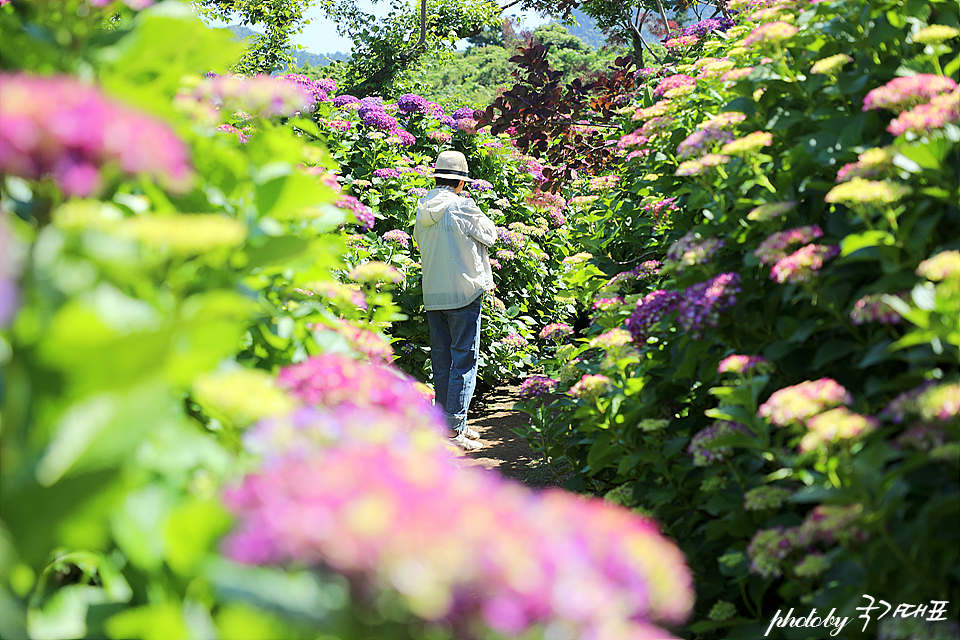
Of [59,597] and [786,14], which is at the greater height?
[786,14]

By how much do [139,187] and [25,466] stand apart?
0.80 meters

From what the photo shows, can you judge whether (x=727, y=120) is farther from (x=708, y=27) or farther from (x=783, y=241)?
(x=708, y=27)

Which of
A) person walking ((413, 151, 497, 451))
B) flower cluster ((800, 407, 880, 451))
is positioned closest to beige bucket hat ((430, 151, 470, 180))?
person walking ((413, 151, 497, 451))

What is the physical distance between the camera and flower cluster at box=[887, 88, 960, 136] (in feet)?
5.49

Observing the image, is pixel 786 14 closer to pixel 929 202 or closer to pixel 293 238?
pixel 929 202

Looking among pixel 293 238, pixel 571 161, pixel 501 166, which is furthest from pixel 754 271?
pixel 501 166

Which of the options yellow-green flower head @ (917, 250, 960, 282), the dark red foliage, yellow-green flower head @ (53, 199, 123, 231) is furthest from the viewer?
the dark red foliage

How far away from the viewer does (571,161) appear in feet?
19.8

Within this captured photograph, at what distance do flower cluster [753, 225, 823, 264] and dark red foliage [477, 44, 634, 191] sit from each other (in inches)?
147

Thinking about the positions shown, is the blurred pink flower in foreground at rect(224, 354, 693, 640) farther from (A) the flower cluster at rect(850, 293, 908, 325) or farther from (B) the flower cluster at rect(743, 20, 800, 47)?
(B) the flower cluster at rect(743, 20, 800, 47)

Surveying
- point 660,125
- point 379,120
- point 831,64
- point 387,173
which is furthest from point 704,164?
point 379,120

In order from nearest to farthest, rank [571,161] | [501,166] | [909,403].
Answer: [909,403], [571,161], [501,166]

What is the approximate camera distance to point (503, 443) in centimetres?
561

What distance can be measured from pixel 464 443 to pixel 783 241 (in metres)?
3.77
